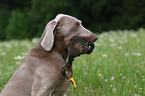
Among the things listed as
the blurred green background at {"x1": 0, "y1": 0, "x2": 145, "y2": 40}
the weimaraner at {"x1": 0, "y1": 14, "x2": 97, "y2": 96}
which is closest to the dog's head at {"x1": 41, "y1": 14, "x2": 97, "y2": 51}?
the weimaraner at {"x1": 0, "y1": 14, "x2": 97, "y2": 96}

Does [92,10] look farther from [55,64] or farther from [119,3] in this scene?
[55,64]

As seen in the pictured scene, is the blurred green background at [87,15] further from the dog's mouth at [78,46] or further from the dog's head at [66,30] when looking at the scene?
the dog's mouth at [78,46]

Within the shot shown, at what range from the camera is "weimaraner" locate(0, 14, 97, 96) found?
299 cm

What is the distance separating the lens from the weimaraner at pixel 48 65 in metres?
2.99

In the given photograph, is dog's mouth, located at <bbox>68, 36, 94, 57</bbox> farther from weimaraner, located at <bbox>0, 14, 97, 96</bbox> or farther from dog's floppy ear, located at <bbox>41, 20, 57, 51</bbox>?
dog's floppy ear, located at <bbox>41, 20, 57, 51</bbox>

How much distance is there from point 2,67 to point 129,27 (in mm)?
26125

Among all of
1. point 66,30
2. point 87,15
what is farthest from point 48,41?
point 87,15

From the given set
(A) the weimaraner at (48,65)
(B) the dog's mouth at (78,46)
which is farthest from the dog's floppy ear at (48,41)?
(B) the dog's mouth at (78,46)

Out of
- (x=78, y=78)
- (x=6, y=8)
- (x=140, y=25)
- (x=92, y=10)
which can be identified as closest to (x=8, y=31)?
(x=6, y=8)

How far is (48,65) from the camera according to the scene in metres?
3.14

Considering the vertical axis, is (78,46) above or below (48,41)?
below

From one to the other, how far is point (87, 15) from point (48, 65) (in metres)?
32.7

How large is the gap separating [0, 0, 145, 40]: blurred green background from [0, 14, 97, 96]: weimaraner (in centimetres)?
→ 2622

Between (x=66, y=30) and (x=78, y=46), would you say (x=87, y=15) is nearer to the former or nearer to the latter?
(x=66, y=30)
